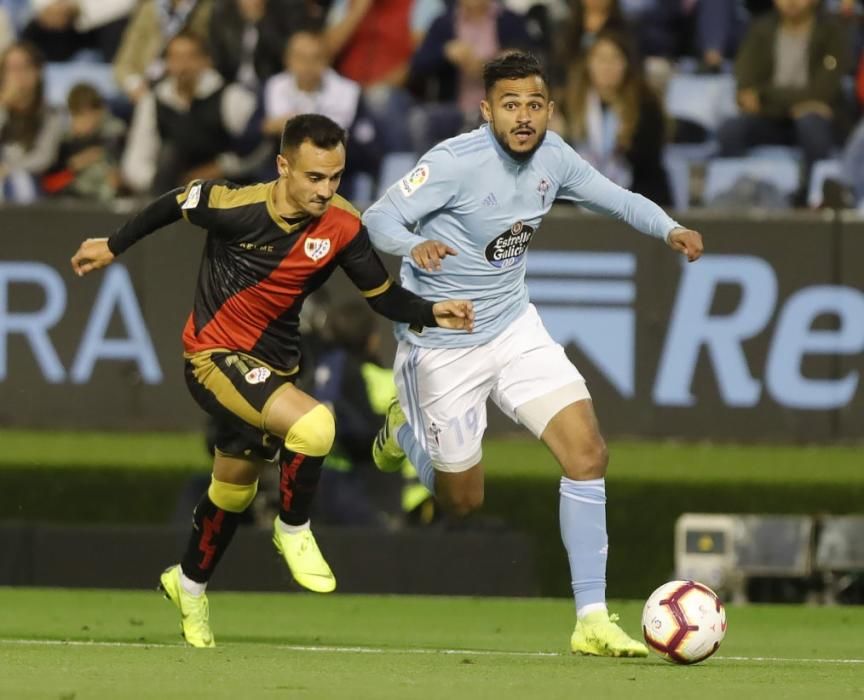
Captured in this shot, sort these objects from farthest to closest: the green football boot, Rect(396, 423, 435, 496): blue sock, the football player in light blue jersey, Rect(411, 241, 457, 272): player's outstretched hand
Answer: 1. the green football boot
2. Rect(396, 423, 435, 496): blue sock
3. the football player in light blue jersey
4. Rect(411, 241, 457, 272): player's outstretched hand

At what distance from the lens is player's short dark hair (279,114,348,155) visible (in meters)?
8.10

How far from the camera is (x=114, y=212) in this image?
42.1ft

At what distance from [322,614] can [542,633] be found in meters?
1.47

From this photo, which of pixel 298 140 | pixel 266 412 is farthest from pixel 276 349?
pixel 298 140

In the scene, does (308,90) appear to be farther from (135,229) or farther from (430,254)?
(430,254)

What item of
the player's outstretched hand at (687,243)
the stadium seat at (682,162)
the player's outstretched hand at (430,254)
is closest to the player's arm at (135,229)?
the player's outstretched hand at (430,254)

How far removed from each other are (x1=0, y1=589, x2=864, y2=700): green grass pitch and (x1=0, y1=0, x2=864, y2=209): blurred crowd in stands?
3.22 m

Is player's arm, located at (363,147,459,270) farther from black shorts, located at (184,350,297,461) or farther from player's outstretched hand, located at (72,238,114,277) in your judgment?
player's outstretched hand, located at (72,238,114,277)

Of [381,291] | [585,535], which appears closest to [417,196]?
[381,291]

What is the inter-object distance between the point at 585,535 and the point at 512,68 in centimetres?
186

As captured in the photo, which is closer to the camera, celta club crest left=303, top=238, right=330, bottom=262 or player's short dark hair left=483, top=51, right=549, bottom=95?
player's short dark hair left=483, top=51, right=549, bottom=95

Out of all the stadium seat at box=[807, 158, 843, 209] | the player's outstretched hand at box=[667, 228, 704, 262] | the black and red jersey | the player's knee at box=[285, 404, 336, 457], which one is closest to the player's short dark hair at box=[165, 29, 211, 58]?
the stadium seat at box=[807, 158, 843, 209]

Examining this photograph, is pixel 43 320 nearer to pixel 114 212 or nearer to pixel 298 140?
pixel 114 212

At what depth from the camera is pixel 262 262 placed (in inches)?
329
